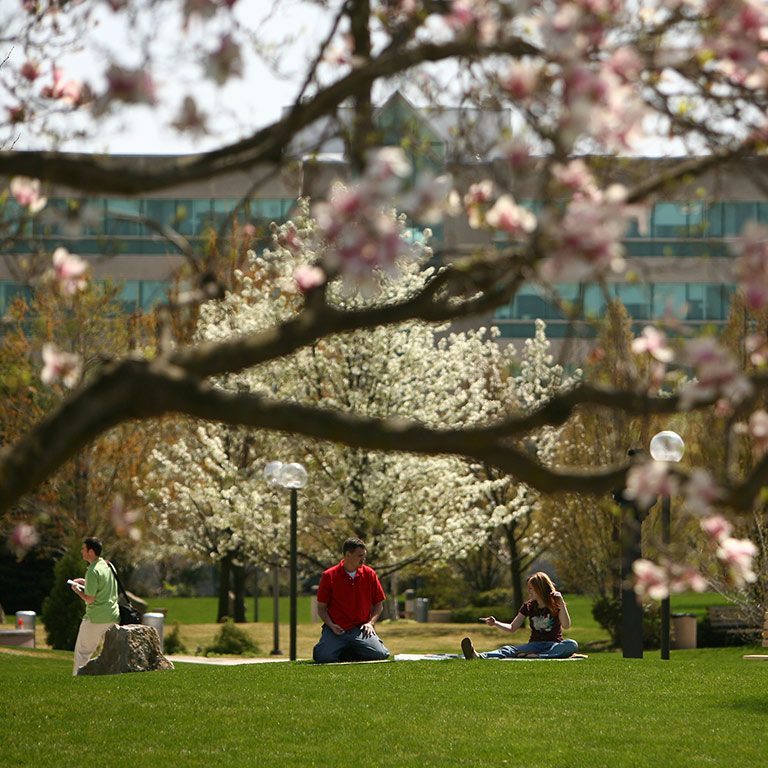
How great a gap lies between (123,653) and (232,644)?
9.79 metres

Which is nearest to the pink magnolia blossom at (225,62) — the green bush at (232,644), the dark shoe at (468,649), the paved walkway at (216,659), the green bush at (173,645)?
the dark shoe at (468,649)

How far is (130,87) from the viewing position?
4.76 meters

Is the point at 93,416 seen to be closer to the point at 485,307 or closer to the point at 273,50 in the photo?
the point at 485,307

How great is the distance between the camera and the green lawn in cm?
930

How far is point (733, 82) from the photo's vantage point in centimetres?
533

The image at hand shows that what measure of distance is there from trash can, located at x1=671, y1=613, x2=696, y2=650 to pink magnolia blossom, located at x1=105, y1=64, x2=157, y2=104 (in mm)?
21124

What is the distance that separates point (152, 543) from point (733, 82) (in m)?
28.7

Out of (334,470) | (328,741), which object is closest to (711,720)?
(328,741)

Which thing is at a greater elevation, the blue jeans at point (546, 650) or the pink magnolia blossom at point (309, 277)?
the pink magnolia blossom at point (309, 277)

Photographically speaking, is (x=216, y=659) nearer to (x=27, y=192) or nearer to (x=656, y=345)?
(x=27, y=192)

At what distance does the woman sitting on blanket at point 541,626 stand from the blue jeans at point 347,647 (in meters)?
1.00

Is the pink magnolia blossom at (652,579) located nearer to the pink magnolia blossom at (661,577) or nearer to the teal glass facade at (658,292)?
the pink magnolia blossom at (661,577)

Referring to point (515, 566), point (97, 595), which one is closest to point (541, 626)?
point (97, 595)

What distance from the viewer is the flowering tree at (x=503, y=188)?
172 inches
